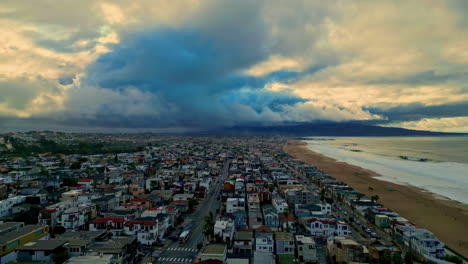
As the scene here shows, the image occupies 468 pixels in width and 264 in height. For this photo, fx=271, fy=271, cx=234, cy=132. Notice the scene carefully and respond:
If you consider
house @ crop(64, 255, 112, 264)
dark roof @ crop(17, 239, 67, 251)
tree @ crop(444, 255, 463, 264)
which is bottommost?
tree @ crop(444, 255, 463, 264)

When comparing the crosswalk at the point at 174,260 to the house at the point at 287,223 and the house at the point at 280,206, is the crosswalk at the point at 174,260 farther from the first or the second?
the house at the point at 280,206

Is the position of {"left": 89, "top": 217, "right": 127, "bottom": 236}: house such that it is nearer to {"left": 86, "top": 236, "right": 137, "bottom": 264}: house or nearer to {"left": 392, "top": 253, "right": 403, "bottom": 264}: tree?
{"left": 86, "top": 236, "right": 137, "bottom": 264}: house

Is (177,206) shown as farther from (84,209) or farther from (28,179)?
(28,179)

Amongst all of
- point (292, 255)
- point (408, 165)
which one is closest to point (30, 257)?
point (292, 255)

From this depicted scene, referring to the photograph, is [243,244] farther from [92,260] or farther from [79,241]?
[79,241]

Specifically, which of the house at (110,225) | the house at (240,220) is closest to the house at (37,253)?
the house at (110,225)

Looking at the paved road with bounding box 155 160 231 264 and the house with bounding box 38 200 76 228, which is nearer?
the paved road with bounding box 155 160 231 264

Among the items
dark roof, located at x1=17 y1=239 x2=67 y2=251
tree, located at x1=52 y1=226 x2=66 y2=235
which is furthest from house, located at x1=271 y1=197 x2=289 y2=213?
tree, located at x1=52 y1=226 x2=66 y2=235

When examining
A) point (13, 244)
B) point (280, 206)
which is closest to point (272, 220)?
point (280, 206)
